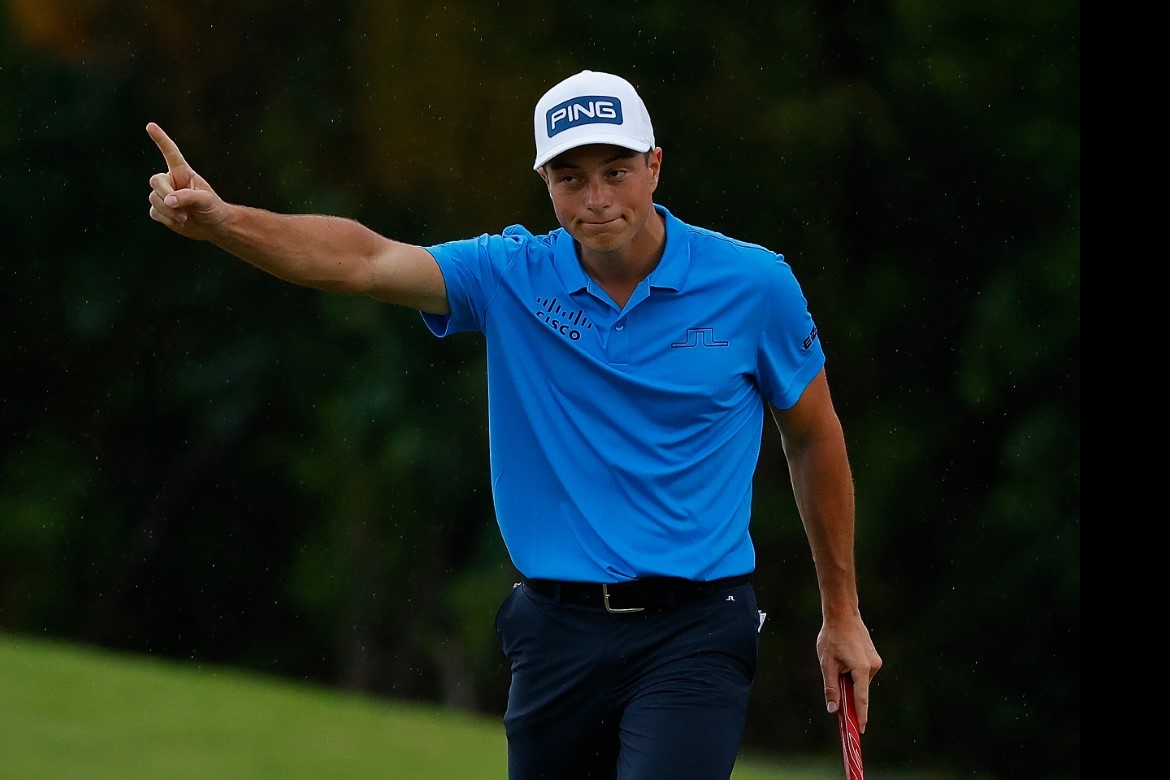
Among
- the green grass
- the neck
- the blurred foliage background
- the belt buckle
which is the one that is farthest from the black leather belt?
the blurred foliage background

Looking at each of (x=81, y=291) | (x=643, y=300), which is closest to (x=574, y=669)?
(x=643, y=300)

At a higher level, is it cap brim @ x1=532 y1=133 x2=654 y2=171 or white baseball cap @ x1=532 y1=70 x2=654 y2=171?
white baseball cap @ x1=532 y1=70 x2=654 y2=171

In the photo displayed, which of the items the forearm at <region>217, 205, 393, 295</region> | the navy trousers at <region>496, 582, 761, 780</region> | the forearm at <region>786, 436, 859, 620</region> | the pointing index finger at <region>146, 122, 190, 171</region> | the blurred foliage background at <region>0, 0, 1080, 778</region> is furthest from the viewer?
the blurred foliage background at <region>0, 0, 1080, 778</region>

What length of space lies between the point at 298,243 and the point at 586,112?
739 millimetres

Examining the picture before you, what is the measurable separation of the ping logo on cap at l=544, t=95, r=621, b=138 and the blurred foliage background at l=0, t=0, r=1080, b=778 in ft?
36.1

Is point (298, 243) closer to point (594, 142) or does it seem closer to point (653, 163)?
point (594, 142)

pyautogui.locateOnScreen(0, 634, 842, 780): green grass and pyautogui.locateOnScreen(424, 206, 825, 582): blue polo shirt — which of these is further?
pyautogui.locateOnScreen(0, 634, 842, 780): green grass

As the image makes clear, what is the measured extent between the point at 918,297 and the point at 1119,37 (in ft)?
30.8

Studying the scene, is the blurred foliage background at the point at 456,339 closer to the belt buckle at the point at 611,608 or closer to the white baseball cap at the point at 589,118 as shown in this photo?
the white baseball cap at the point at 589,118

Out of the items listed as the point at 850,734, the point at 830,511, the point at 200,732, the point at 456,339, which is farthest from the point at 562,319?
the point at 456,339

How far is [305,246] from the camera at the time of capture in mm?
3895

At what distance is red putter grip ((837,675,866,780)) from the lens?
4266 mm

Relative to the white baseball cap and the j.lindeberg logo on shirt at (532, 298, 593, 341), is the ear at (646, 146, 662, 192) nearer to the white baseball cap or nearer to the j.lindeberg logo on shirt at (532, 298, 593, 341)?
the white baseball cap

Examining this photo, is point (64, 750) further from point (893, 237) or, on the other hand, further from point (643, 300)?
point (893, 237)
